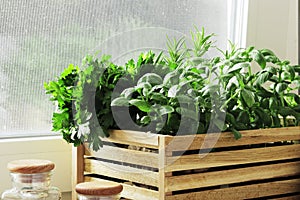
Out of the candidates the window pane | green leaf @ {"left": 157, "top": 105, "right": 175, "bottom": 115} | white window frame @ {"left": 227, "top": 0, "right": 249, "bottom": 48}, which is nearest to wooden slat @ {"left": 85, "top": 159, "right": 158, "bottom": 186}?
green leaf @ {"left": 157, "top": 105, "right": 175, "bottom": 115}

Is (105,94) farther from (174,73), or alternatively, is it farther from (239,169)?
(239,169)

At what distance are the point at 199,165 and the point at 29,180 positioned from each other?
1.08 feet

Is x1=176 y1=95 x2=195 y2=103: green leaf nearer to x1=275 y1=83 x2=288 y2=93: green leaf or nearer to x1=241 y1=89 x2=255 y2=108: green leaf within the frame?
x1=241 y1=89 x2=255 y2=108: green leaf

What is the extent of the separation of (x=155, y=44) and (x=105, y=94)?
1.33 feet

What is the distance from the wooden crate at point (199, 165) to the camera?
1132 millimetres

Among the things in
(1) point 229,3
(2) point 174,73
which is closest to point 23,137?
(2) point 174,73

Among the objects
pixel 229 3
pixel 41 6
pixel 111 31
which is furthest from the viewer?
pixel 229 3

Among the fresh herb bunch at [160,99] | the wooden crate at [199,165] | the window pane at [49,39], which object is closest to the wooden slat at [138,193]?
the wooden crate at [199,165]

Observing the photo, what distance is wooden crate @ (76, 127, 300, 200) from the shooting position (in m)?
1.13

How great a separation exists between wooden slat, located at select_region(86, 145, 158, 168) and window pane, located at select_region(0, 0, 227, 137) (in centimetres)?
23

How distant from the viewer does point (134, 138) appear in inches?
45.9

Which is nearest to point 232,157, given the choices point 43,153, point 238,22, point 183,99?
point 183,99

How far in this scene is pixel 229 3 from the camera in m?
1.74

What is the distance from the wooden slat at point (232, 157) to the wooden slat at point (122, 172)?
0.16ft
